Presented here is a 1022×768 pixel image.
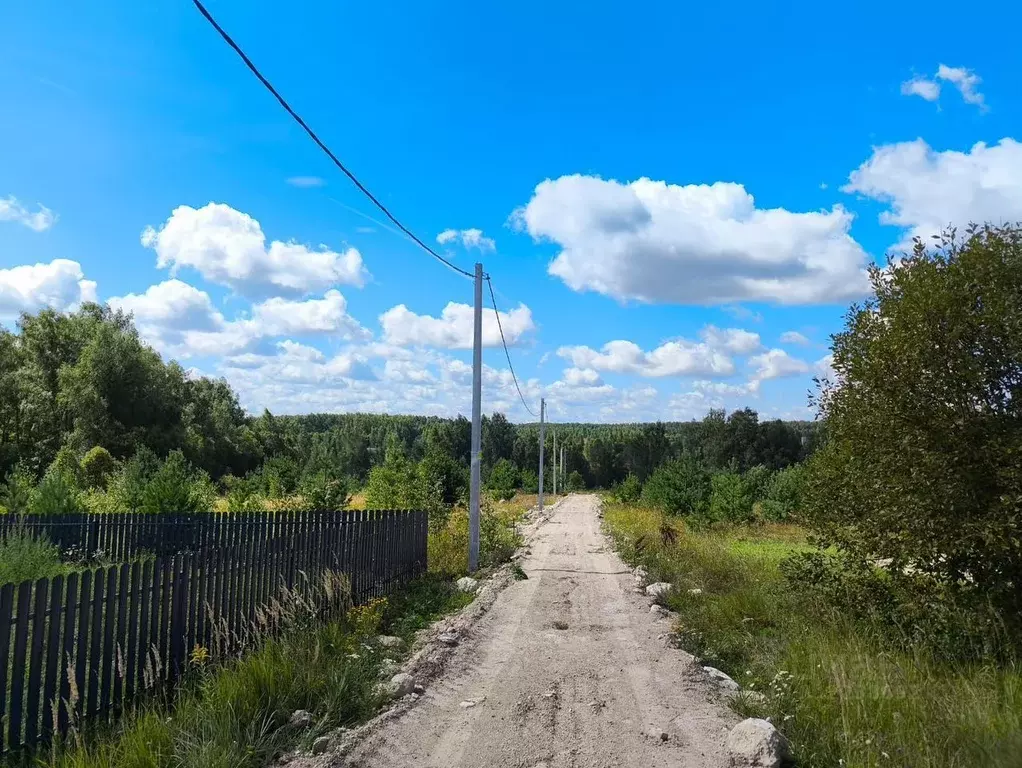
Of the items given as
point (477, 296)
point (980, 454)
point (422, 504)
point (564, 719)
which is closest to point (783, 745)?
point (564, 719)

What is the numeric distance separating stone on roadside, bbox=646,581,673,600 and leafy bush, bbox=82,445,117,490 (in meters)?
25.4

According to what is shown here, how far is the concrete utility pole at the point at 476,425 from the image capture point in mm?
14508

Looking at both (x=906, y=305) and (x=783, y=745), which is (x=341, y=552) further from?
(x=906, y=305)

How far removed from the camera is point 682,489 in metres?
36.7

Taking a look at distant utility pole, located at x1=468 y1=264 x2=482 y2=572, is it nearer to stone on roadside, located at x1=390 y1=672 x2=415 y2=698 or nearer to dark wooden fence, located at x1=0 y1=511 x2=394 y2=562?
dark wooden fence, located at x1=0 y1=511 x2=394 y2=562

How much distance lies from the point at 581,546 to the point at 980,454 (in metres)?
14.9

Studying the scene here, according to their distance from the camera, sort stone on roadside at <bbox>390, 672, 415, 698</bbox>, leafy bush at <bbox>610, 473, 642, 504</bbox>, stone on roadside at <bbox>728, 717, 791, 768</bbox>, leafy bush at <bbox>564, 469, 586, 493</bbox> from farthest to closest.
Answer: leafy bush at <bbox>564, 469, 586, 493</bbox> < leafy bush at <bbox>610, 473, 642, 504</bbox> < stone on roadside at <bbox>390, 672, 415, 698</bbox> < stone on roadside at <bbox>728, 717, 791, 768</bbox>

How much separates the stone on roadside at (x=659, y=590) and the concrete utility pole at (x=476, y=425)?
373 cm

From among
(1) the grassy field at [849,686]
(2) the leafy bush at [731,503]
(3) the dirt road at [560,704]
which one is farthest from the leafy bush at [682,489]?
(3) the dirt road at [560,704]

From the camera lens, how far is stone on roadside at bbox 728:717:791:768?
4781 mm

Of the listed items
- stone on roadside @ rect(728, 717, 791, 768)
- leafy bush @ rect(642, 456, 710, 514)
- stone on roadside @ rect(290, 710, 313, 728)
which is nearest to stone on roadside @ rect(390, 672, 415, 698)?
stone on roadside @ rect(290, 710, 313, 728)

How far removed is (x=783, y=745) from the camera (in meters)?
4.93

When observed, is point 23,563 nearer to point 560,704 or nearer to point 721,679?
point 560,704

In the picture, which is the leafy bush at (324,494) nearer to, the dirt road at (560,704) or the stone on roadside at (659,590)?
the stone on roadside at (659,590)
